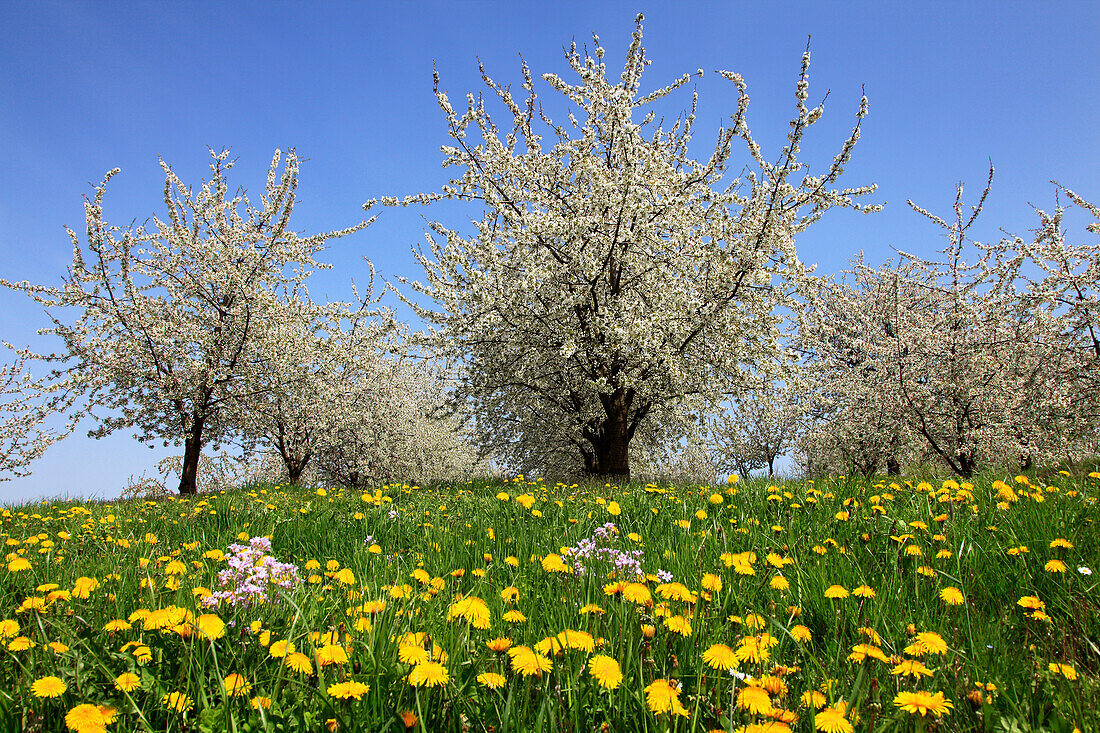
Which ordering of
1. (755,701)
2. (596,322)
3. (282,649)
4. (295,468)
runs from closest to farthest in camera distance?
(755,701)
(282,649)
(596,322)
(295,468)

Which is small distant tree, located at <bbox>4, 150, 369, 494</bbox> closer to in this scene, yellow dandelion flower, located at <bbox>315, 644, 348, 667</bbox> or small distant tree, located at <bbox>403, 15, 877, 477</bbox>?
small distant tree, located at <bbox>403, 15, 877, 477</bbox>

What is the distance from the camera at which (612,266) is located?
11875 mm

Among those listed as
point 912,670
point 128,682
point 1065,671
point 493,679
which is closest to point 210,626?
point 128,682

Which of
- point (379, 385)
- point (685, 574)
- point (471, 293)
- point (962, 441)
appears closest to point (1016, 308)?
point (962, 441)

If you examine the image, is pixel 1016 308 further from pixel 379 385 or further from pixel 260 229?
pixel 379 385

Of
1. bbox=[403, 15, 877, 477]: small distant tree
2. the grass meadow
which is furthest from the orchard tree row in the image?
the grass meadow

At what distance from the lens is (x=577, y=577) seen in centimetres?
270

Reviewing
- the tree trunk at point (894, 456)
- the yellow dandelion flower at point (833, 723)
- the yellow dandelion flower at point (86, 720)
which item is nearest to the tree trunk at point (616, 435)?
the tree trunk at point (894, 456)

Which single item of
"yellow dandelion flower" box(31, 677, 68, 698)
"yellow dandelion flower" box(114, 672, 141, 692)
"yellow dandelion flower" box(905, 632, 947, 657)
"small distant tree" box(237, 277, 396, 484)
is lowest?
"yellow dandelion flower" box(905, 632, 947, 657)

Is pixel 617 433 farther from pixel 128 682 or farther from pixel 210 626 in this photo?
pixel 128 682

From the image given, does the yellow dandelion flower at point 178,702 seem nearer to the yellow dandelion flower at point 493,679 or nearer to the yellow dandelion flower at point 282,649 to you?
the yellow dandelion flower at point 282,649

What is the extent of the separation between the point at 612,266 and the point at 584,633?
10.6 metres

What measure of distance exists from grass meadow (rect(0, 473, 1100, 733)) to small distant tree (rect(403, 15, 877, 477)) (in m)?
6.89

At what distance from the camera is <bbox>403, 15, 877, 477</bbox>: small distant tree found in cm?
1054
